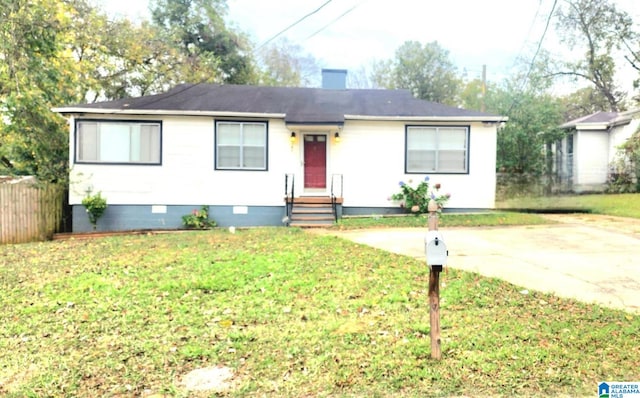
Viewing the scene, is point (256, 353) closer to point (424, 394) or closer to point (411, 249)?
point (424, 394)

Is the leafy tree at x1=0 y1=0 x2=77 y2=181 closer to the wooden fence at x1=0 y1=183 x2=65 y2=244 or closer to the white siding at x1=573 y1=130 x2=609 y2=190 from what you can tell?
the wooden fence at x1=0 y1=183 x2=65 y2=244

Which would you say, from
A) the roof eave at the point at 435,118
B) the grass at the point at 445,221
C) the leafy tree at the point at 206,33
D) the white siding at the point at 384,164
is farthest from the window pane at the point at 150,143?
the leafy tree at the point at 206,33

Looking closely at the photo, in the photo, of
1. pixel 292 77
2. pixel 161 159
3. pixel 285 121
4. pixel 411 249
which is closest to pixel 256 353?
pixel 411 249

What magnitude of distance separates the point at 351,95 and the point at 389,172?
11.2 ft

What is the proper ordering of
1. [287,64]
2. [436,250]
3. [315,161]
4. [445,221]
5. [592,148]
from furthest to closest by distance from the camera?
1. [287,64]
2. [592,148]
3. [315,161]
4. [445,221]
5. [436,250]

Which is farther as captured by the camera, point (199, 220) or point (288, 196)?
point (288, 196)

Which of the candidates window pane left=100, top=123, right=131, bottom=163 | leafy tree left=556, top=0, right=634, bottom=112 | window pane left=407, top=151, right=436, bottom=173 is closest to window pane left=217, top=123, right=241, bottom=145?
window pane left=100, top=123, right=131, bottom=163

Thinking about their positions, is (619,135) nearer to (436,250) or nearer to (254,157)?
Answer: (254,157)

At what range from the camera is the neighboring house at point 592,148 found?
57.0 ft

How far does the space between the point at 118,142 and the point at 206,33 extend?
13292 mm

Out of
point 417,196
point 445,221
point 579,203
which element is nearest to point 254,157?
point 417,196

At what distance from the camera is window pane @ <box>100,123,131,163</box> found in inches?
448

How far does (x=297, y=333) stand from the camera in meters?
3.54
